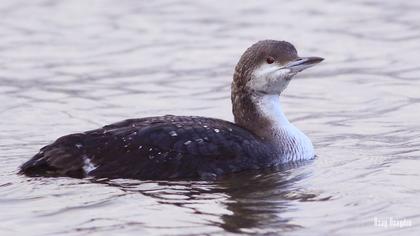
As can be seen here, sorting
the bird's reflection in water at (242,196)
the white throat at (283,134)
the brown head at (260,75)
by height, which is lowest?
the bird's reflection in water at (242,196)

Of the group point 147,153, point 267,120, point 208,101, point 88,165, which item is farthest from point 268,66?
point 208,101

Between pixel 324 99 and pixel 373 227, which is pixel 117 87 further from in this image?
pixel 373 227

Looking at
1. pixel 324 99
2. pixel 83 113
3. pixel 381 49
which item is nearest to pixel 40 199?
pixel 83 113

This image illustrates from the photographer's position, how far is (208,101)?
1234 centimetres

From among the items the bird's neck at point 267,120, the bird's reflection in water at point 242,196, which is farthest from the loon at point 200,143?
the bird's reflection in water at point 242,196

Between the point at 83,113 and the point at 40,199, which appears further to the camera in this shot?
the point at 83,113

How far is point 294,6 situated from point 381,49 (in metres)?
2.37

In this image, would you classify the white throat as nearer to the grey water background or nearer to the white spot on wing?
the grey water background

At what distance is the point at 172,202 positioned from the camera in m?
8.95

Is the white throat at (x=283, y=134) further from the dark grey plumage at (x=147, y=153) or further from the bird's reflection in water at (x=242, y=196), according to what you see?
the dark grey plumage at (x=147, y=153)

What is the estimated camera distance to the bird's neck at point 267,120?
33.4 ft

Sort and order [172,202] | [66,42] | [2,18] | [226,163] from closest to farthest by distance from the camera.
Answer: [172,202] → [226,163] → [66,42] → [2,18]

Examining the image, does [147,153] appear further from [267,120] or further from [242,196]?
[267,120]

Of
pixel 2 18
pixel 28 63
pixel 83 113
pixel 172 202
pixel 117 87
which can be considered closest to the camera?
pixel 172 202
